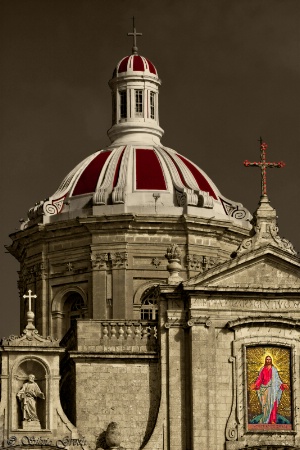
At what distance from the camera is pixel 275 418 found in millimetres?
66688

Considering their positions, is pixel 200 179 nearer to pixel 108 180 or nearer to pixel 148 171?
pixel 148 171

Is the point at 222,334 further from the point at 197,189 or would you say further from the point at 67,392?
the point at 197,189

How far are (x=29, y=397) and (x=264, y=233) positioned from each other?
9971mm

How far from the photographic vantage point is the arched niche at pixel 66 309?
7625 centimetres

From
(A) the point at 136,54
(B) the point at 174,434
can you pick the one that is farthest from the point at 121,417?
(A) the point at 136,54

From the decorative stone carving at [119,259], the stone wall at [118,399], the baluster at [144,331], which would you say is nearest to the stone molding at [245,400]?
the stone wall at [118,399]

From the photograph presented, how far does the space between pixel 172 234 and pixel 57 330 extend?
18.8 ft

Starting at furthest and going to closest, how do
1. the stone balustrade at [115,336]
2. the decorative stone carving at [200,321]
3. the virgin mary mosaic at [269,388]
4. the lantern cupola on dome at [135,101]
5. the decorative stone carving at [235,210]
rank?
the lantern cupola on dome at [135,101]
the decorative stone carving at [235,210]
the stone balustrade at [115,336]
the decorative stone carving at [200,321]
the virgin mary mosaic at [269,388]

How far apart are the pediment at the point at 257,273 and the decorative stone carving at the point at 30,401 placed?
242 inches

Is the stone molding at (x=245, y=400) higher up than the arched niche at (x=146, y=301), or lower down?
lower down

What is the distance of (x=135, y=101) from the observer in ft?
263

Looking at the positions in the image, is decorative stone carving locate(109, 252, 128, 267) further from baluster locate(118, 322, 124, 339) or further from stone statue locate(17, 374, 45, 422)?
stone statue locate(17, 374, 45, 422)

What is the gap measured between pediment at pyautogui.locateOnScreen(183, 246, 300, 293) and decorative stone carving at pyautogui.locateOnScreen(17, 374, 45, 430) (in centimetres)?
615

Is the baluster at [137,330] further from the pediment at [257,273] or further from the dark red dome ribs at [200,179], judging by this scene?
the dark red dome ribs at [200,179]
